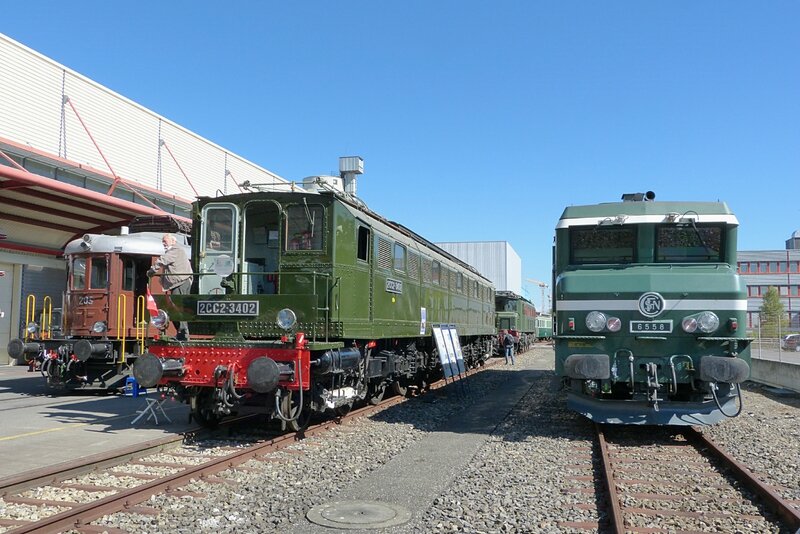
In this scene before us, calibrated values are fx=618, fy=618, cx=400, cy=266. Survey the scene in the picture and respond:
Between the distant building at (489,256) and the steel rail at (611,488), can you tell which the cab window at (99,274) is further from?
the distant building at (489,256)

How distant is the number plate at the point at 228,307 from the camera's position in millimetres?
8227

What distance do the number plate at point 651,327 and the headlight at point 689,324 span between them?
0.17 metres

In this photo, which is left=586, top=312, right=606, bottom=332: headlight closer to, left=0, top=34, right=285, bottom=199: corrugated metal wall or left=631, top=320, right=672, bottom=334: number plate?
left=631, top=320, right=672, bottom=334: number plate

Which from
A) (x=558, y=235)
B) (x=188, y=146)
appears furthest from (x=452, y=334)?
(x=188, y=146)

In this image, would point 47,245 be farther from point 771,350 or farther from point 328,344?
point 771,350

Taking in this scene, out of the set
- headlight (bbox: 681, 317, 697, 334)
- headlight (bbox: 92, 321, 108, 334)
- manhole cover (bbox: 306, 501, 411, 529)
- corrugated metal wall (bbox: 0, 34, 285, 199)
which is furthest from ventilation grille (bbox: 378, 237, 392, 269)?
corrugated metal wall (bbox: 0, 34, 285, 199)

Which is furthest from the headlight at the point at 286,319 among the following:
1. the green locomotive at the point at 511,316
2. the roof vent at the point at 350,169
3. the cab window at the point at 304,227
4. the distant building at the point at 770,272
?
the distant building at the point at 770,272

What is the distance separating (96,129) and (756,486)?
2240cm

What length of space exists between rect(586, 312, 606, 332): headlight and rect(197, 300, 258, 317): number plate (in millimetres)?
4454

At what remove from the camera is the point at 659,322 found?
8172 millimetres

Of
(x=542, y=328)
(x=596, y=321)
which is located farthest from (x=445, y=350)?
(x=542, y=328)

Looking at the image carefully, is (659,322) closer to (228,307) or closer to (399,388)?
(228,307)

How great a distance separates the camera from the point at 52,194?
56.5 feet

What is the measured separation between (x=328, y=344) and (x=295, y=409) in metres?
0.95
